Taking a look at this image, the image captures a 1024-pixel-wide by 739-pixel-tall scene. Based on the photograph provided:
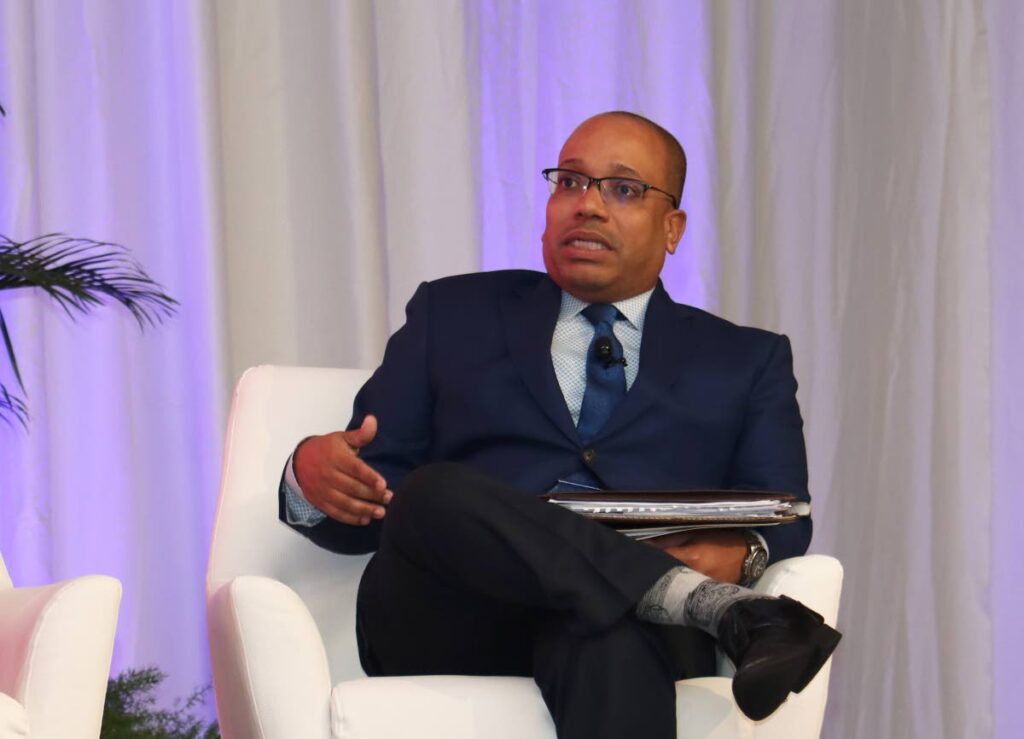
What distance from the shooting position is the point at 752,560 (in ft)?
6.18

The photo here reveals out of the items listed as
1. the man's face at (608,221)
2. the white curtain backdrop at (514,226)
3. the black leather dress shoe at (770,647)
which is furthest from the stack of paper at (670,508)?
the white curtain backdrop at (514,226)

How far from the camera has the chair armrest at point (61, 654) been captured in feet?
5.24

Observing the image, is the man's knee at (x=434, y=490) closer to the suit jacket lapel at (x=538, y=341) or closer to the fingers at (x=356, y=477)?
the fingers at (x=356, y=477)

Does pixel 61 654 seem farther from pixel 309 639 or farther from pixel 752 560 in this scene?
pixel 752 560

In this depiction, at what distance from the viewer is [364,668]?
6.48 ft

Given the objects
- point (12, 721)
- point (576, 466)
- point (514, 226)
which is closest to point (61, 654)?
point (12, 721)

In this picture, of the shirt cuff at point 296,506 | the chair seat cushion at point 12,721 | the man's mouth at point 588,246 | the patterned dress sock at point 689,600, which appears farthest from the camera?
the man's mouth at point 588,246

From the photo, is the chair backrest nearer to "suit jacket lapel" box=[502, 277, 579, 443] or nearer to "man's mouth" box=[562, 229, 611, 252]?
"suit jacket lapel" box=[502, 277, 579, 443]

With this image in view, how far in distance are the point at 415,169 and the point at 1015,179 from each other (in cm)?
141

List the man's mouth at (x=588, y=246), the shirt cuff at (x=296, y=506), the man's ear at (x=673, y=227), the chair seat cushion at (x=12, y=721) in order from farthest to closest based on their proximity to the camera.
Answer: the man's ear at (x=673, y=227)
the man's mouth at (x=588, y=246)
the shirt cuff at (x=296, y=506)
the chair seat cushion at (x=12, y=721)

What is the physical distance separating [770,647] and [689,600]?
0.44 feet

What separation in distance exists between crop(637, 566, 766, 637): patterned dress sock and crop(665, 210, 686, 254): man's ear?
0.89 meters

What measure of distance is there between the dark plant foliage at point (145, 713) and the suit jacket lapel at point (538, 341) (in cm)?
99

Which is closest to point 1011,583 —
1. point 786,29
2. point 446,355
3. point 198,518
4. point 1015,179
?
point 1015,179
